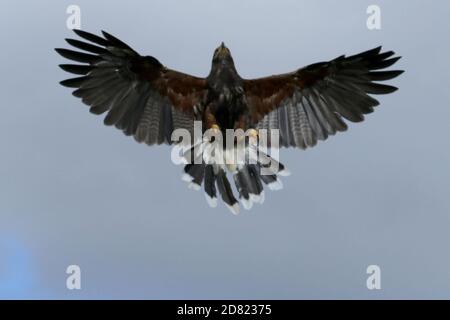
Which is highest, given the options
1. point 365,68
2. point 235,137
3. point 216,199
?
point 365,68

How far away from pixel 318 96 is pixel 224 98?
2.01 meters

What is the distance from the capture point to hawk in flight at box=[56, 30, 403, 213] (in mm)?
17703

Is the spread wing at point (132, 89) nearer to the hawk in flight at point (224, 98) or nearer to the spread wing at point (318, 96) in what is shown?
the hawk in flight at point (224, 98)

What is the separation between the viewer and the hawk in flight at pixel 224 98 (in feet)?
58.1

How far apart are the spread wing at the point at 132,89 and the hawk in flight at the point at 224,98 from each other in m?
0.02

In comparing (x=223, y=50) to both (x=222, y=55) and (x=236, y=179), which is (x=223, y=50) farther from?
(x=236, y=179)

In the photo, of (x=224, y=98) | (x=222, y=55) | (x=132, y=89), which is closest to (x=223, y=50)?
(x=222, y=55)

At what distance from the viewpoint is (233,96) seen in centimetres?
1766

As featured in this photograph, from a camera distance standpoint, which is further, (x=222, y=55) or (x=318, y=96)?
(x=318, y=96)

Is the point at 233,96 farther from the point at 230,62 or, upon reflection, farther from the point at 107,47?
the point at 107,47

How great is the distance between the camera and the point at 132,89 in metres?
18.2

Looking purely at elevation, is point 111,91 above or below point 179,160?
above

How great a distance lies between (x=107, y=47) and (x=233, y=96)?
250cm

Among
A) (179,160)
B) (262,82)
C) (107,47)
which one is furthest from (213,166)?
(107,47)
